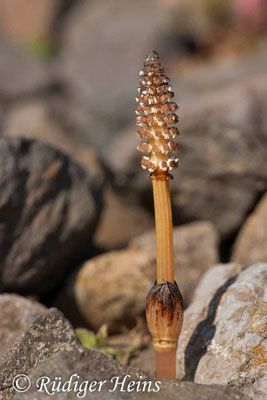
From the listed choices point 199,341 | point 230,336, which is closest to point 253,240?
point 199,341

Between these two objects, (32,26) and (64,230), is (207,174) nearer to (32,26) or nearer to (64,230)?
(64,230)

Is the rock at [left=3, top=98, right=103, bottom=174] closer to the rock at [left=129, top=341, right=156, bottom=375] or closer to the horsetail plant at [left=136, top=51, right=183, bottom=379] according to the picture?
the rock at [left=129, top=341, right=156, bottom=375]

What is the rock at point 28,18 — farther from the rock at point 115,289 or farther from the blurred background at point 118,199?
the rock at point 115,289

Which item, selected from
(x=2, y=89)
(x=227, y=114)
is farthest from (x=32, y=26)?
(x=227, y=114)

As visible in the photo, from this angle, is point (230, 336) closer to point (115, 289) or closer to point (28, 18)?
point (115, 289)

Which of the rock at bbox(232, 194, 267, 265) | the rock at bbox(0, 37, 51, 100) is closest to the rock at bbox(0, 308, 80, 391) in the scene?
the rock at bbox(232, 194, 267, 265)

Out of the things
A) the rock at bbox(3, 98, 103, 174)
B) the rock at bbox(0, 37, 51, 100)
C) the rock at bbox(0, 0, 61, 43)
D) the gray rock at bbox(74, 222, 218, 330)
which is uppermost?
the rock at bbox(0, 0, 61, 43)
